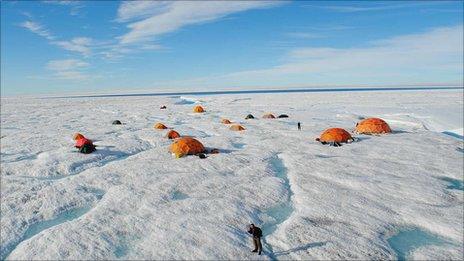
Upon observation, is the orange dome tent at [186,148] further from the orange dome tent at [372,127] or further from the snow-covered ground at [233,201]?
the orange dome tent at [372,127]

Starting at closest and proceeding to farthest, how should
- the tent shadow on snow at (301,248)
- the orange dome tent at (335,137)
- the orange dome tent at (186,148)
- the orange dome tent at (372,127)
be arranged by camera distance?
1. the tent shadow on snow at (301,248)
2. the orange dome tent at (186,148)
3. the orange dome tent at (335,137)
4. the orange dome tent at (372,127)

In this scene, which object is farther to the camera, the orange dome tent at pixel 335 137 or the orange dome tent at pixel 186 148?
the orange dome tent at pixel 335 137

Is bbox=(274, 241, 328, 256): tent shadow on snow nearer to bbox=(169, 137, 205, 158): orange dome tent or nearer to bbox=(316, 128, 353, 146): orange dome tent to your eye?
bbox=(169, 137, 205, 158): orange dome tent

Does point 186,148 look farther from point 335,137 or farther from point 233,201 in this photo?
point 335,137

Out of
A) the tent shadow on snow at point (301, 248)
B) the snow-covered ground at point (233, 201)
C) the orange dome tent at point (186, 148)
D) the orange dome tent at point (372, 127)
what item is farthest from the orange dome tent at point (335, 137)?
the tent shadow on snow at point (301, 248)

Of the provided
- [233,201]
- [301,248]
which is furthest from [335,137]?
[301,248]

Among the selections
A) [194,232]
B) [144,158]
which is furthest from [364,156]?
[194,232]

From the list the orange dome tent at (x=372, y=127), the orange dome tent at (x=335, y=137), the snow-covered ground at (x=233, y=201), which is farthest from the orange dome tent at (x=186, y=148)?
the orange dome tent at (x=372, y=127)

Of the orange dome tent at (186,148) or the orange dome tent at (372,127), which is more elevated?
the orange dome tent at (186,148)

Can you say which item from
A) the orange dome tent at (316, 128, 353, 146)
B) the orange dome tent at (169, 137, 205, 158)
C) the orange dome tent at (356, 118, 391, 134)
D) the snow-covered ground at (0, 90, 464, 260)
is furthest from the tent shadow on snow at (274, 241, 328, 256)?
the orange dome tent at (356, 118, 391, 134)

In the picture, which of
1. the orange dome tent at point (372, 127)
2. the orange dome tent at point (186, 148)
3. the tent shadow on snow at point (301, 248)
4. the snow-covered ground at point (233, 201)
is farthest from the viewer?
the orange dome tent at point (372, 127)
